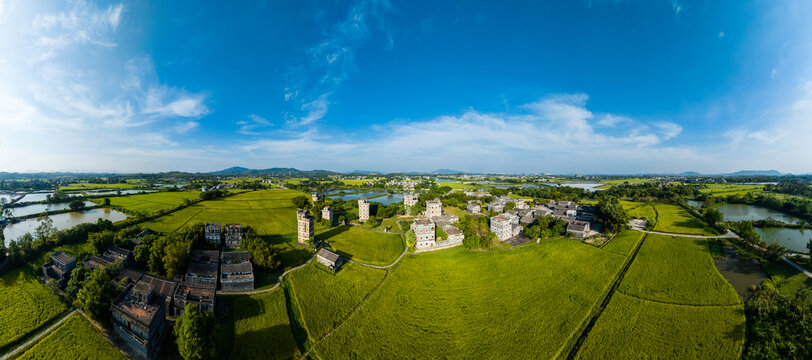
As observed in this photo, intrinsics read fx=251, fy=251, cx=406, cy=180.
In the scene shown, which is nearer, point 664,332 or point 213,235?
point 664,332

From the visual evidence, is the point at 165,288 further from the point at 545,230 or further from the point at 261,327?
the point at 545,230

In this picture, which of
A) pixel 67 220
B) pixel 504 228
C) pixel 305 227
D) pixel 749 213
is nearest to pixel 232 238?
pixel 305 227

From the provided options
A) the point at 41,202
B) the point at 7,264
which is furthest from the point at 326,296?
the point at 41,202

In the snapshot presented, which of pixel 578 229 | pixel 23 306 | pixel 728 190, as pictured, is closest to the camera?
pixel 23 306

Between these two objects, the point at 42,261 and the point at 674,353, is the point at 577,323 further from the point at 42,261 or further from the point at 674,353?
the point at 42,261

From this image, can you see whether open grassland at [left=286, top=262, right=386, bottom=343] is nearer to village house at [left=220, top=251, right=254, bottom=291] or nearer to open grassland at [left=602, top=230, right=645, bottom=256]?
village house at [left=220, top=251, right=254, bottom=291]

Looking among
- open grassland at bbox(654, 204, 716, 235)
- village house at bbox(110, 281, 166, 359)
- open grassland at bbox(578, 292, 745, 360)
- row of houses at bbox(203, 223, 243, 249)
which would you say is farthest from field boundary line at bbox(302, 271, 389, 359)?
open grassland at bbox(654, 204, 716, 235)
